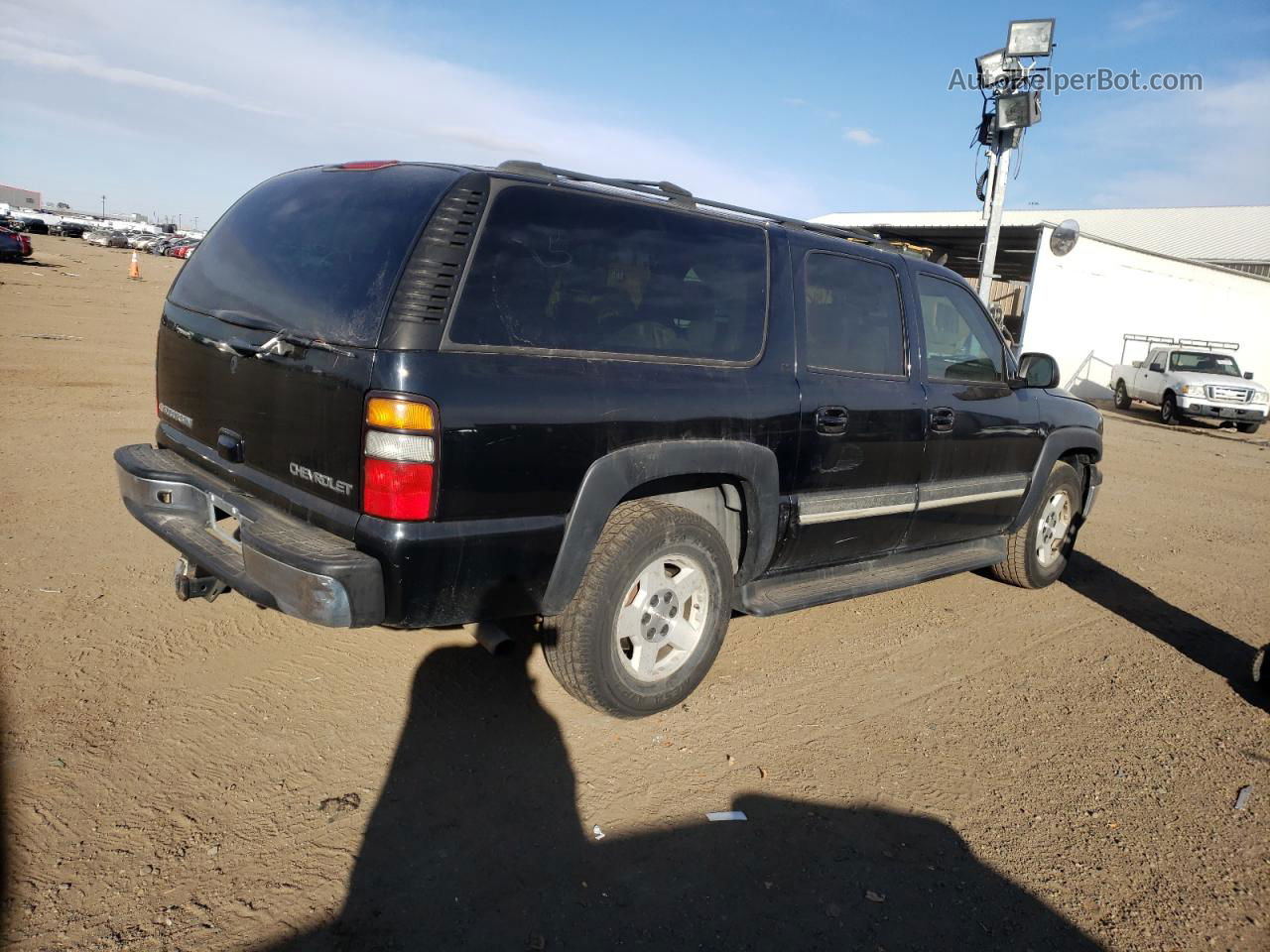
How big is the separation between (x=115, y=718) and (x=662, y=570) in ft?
6.80

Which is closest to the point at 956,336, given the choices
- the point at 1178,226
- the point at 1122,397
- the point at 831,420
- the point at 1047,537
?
the point at 831,420

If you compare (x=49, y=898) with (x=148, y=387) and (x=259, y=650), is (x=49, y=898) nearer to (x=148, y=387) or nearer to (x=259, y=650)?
(x=259, y=650)

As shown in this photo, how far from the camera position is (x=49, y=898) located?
2.27m

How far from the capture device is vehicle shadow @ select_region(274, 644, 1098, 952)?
7.77 feet

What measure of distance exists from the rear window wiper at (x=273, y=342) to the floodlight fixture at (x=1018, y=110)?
40.7 ft

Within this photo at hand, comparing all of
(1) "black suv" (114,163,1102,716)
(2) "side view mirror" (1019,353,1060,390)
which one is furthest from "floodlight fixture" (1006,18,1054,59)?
(1) "black suv" (114,163,1102,716)

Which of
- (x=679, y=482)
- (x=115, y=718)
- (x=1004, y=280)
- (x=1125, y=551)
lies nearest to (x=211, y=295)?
(x=115, y=718)

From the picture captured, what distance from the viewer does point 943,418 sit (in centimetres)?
445

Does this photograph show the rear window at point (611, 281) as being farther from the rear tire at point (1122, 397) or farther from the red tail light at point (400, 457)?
the rear tire at point (1122, 397)

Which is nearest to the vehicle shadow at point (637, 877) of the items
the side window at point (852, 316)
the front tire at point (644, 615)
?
the front tire at point (644, 615)

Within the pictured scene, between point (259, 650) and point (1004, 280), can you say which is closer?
point (259, 650)

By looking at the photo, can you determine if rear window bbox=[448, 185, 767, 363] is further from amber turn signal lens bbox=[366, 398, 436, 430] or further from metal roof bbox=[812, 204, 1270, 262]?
metal roof bbox=[812, 204, 1270, 262]

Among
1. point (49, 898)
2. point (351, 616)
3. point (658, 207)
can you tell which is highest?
point (658, 207)

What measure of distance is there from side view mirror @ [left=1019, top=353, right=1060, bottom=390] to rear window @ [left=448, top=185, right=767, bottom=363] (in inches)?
85.4
